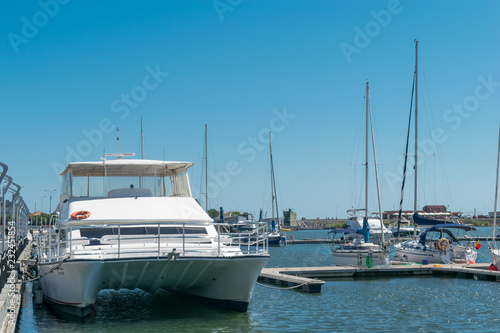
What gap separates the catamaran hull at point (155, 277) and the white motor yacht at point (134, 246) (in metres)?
0.02

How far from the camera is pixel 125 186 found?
18.2 m

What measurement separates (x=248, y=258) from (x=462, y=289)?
38.2 ft

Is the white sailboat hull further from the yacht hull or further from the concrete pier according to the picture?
the concrete pier

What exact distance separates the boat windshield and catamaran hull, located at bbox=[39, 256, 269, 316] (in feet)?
9.01

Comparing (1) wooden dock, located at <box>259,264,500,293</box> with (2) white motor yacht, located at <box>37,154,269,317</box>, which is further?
(1) wooden dock, located at <box>259,264,500,293</box>

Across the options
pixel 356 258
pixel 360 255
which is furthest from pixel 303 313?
pixel 356 258

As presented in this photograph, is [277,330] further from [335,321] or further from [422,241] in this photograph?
[422,241]

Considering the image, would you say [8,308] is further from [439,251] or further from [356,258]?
[439,251]

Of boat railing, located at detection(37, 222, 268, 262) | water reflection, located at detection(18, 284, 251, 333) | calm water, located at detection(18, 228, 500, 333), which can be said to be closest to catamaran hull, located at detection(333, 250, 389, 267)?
calm water, located at detection(18, 228, 500, 333)

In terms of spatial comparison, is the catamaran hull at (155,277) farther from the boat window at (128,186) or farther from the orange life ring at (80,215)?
the boat window at (128,186)

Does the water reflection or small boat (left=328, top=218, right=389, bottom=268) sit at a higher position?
small boat (left=328, top=218, right=389, bottom=268)

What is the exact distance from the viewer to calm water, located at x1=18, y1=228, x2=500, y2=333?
47.3 feet

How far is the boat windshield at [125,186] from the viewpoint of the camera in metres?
17.7

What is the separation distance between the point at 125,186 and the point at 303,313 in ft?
21.7
